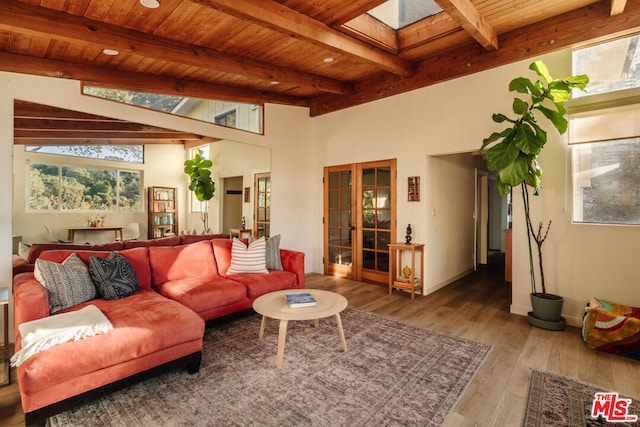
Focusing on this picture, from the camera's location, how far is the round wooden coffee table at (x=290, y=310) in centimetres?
242

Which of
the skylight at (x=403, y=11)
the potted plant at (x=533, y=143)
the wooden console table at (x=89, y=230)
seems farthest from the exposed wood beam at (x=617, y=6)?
the wooden console table at (x=89, y=230)

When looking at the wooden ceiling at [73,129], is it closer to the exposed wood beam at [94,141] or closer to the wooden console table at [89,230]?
the exposed wood beam at [94,141]

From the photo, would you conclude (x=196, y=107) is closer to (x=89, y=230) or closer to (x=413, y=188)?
(x=89, y=230)

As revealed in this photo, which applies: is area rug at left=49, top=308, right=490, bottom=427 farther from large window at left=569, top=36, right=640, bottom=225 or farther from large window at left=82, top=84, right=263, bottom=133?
large window at left=82, top=84, right=263, bottom=133

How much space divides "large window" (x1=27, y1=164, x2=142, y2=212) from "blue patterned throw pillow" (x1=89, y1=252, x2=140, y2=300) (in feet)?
2.54

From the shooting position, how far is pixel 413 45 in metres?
3.84

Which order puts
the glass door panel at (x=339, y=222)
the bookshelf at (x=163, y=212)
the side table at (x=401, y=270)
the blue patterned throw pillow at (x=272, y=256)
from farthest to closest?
the glass door panel at (x=339, y=222) < the side table at (x=401, y=270) < the blue patterned throw pillow at (x=272, y=256) < the bookshelf at (x=163, y=212)

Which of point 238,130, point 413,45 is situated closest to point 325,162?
point 238,130

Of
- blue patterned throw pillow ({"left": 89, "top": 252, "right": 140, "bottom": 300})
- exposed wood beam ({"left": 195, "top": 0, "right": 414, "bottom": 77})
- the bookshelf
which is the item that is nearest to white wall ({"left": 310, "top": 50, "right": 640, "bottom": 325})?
exposed wood beam ({"left": 195, "top": 0, "right": 414, "bottom": 77})

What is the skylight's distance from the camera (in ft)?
11.1

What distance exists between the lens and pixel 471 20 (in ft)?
9.77

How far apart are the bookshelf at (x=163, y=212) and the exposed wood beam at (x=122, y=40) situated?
1.51 meters

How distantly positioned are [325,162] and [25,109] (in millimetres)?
3984

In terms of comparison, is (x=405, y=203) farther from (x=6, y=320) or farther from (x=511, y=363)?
(x=6, y=320)
